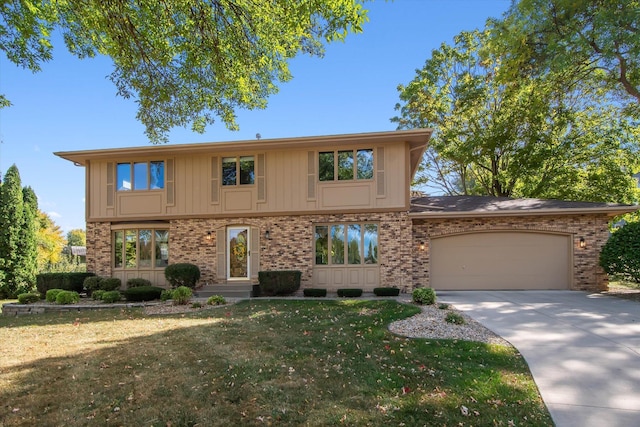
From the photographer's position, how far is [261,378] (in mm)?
4227

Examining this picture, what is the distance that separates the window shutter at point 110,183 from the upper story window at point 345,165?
787cm

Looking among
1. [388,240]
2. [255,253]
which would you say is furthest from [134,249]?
[388,240]

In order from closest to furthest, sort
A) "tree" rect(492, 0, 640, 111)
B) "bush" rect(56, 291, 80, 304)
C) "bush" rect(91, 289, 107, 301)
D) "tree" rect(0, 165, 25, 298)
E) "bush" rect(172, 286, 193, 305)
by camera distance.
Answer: "tree" rect(492, 0, 640, 111)
"bush" rect(172, 286, 193, 305)
"bush" rect(56, 291, 80, 304)
"bush" rect(91, 289, 107, 301)
"tree" rect(0, 165, 25, 298)

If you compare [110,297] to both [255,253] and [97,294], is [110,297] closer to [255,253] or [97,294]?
[97,294]

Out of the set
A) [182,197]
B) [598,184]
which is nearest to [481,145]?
[598,184]

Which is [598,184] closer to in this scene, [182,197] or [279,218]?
[279,218]

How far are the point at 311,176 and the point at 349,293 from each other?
4.21 m

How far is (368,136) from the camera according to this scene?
11.6m

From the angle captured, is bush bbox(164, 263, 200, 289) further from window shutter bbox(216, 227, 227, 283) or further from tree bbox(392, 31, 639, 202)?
tree bbox(392, 31, 639, 202)

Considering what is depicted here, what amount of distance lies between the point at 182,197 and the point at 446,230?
31.8ft

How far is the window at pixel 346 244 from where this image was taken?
1211 centimetres

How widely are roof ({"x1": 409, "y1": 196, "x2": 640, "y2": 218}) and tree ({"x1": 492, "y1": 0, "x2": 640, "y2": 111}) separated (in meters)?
3.96

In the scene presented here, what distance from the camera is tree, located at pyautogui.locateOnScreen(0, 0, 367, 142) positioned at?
5910mm

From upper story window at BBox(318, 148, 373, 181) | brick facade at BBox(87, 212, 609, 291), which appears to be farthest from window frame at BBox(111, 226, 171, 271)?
upper story window at BBox(318, 148, 373, 181)
